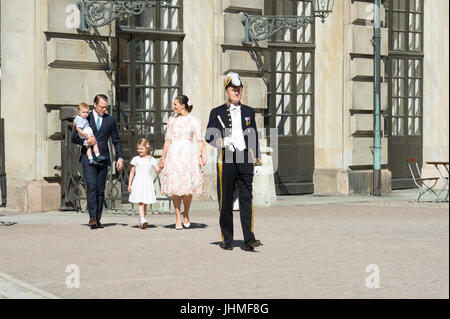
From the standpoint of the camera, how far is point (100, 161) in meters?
13.4

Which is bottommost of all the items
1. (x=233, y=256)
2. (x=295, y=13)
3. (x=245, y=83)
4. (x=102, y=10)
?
(x=233, y=256)

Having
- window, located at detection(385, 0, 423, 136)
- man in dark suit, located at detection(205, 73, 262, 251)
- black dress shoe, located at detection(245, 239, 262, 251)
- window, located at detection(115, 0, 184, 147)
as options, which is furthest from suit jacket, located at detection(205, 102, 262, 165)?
window, located at detection(385, 0, 423, 136)

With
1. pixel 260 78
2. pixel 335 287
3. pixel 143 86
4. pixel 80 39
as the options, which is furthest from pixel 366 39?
pixel 335 287

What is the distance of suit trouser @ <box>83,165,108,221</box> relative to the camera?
13.2 m

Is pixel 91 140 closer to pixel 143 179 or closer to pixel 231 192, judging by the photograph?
pixel 143 179

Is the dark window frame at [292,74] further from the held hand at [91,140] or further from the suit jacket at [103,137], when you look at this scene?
the held hand at [91,140]

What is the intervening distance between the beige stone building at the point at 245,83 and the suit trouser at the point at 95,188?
2225mm

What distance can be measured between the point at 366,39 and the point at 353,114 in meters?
1.49

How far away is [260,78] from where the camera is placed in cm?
1867

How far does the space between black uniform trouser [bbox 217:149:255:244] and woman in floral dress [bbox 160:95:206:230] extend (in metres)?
2.31

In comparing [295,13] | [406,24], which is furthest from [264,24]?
[406,24]

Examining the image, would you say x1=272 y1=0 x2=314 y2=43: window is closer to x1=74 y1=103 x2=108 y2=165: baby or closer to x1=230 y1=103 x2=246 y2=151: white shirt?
x1=74 y1=103 x2=108 y2=165: baby

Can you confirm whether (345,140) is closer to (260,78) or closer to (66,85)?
(260,78)

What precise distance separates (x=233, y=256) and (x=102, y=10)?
22.1ft
